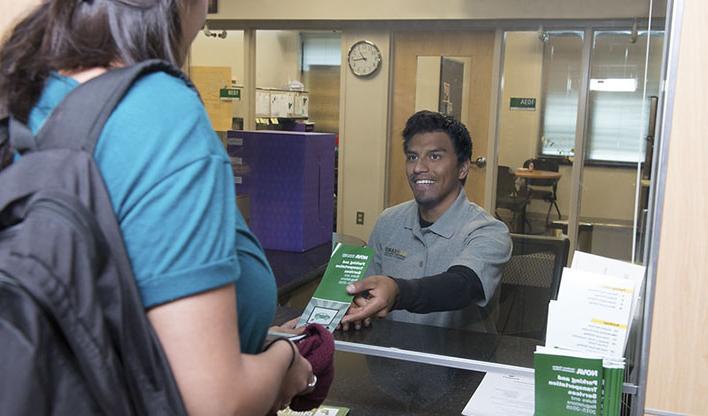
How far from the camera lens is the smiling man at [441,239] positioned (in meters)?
1.72

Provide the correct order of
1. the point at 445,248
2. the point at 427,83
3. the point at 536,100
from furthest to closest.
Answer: the point at 427,83
the point at 536,100
the point at 445,248

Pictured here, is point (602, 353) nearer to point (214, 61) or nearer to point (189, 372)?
point (189, 372)

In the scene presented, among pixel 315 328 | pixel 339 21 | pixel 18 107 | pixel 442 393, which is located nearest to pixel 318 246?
pixel 442 393

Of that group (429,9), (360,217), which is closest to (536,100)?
(429,9)

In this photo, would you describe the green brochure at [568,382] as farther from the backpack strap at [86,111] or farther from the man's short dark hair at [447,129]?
the man's short dark hair at [447,129]

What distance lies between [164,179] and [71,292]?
0.39ft

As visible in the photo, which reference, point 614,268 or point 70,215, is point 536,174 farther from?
point 70,215

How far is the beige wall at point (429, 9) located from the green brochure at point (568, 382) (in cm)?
400

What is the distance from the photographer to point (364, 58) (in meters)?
5.41

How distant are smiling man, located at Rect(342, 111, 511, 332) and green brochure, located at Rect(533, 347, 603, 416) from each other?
558mm

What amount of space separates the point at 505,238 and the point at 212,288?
1429 millimetres

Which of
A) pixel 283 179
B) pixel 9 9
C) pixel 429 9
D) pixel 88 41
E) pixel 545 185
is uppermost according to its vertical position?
pixel 429 9

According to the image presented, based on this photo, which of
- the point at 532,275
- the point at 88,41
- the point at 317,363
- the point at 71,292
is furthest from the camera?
the point at 532,275

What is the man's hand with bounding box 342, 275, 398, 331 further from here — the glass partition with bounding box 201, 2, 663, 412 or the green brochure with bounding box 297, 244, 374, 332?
the glass partition with bounding box 201, 2, 663, 412
